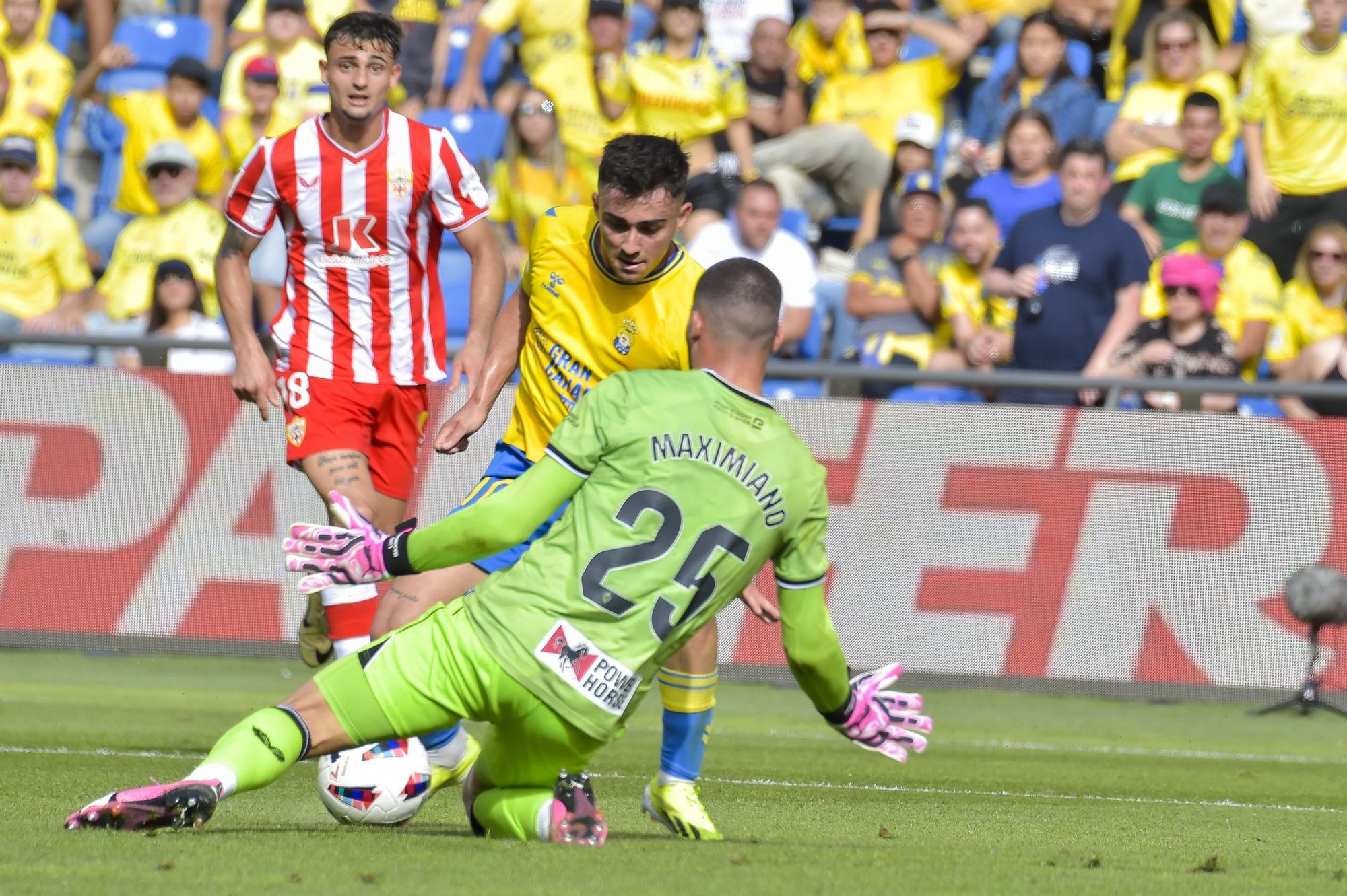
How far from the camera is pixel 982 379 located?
1052cm

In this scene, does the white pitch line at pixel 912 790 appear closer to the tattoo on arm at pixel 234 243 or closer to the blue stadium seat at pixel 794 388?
the tattoo on arm at pixel 234 243

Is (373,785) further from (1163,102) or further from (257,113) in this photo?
(257,113)

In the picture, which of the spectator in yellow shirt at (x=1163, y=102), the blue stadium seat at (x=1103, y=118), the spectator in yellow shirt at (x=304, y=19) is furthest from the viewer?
the spectator in yellow shirt at (x=304, y=19)

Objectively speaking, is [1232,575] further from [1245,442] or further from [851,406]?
[851,406]

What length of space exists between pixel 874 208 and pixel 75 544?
6047 millimetres

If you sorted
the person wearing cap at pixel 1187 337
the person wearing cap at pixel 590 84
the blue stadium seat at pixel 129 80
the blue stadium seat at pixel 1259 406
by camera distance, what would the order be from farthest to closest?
the blue stadium seat at pixel 129 80 < the person wearing cap at pixel 590 84 < the person wearing cap at pixel 1187 337 < the blue stadium seat at pixel 1259 406

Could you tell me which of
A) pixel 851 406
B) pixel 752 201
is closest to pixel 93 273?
pixel 752 201

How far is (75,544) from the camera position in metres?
10.7

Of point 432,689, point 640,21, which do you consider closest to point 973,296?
point 640,21

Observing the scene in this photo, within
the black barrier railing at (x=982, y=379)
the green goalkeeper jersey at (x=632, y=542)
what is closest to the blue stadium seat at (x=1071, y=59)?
the black barrier railing at (x=982, y=379)

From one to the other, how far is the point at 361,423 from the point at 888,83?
26.1ft

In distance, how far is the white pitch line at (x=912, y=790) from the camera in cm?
697

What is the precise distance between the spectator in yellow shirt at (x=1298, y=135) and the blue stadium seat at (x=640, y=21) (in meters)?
4.89

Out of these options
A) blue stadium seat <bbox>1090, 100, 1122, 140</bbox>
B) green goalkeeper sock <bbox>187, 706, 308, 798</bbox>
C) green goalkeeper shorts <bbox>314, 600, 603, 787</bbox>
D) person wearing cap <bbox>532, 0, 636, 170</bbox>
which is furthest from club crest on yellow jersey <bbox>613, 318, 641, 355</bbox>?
blue stadium seat <bbox>1090, 100, 1122, 140</bbox>
